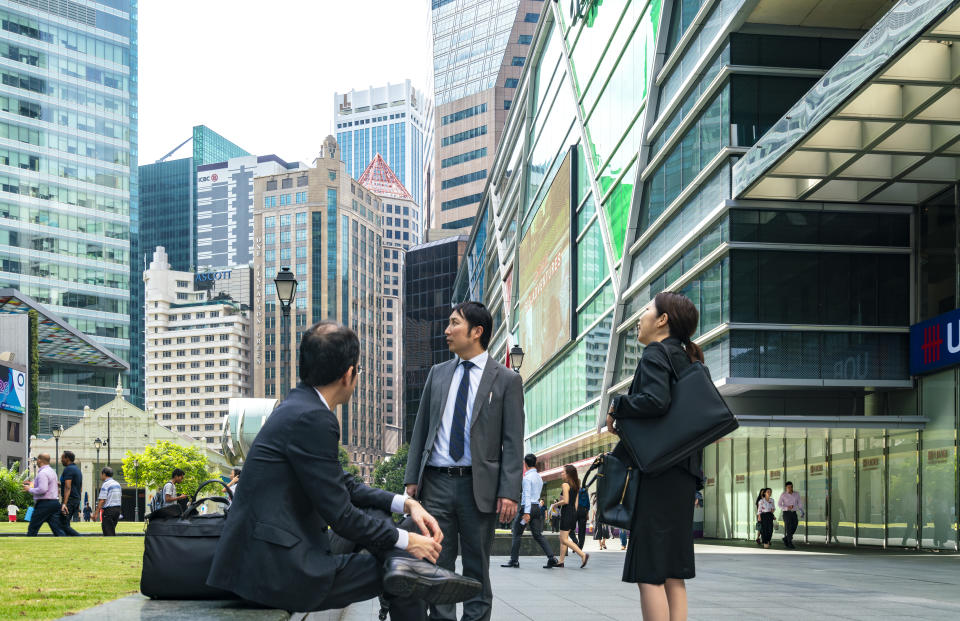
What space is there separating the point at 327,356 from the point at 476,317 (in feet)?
7.26

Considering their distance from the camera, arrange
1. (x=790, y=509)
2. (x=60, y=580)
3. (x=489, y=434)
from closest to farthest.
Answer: (x=489, y=434), (x=60, y=580), (x=790, y=509)

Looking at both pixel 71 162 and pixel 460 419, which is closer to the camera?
pixel 460 419

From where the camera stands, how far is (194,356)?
184000 millimetres

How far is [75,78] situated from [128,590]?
12186cm

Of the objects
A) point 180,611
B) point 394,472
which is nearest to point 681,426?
point 180,611

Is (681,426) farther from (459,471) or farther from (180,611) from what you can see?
(180,611)

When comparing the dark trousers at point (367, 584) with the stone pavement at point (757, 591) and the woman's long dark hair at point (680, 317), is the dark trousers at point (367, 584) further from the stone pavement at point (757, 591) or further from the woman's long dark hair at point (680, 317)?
the stone pavement at point (757, 591)

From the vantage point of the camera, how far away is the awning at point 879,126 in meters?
16.0

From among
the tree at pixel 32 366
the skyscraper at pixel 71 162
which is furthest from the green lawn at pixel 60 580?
the skyscraper at pixel 71 162

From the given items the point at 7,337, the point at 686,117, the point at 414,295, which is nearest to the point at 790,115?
the point at 686,117

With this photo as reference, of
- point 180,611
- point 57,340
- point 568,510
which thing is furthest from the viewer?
point 57,340

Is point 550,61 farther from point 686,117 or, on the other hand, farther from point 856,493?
point 856,493

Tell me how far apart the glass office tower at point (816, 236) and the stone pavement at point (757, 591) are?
6.19 meters

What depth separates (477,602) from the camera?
5.57 meters
